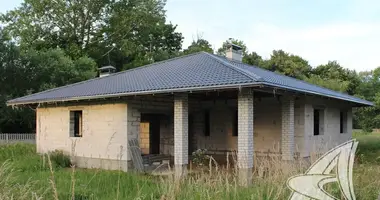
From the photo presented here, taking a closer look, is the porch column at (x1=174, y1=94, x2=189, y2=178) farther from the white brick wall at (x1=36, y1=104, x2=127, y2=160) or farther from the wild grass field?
the wild grass field

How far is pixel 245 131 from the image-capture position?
10.3 meters

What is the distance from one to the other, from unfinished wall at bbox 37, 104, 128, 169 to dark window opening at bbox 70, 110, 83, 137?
148mm

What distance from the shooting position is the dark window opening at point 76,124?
48.6 feet

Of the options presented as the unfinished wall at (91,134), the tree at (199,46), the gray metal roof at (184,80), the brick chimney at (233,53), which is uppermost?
the tree at (199,46)

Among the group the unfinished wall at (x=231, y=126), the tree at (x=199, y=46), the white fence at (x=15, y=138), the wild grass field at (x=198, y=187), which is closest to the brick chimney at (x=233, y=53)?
the unfinished wall at (x=231, y=126)

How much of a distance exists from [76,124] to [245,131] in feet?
27.4

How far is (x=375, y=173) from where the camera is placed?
6.02 m

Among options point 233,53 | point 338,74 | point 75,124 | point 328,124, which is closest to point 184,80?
point 75,124

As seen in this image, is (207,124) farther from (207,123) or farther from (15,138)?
(15,138)

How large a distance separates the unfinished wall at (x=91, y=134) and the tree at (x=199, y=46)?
2350 centimetres

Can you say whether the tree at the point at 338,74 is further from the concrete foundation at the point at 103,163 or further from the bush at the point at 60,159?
the bush at the point at 60,159

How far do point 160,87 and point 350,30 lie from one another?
764 centimetres

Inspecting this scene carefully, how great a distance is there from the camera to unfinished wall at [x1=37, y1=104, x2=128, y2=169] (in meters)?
12.9

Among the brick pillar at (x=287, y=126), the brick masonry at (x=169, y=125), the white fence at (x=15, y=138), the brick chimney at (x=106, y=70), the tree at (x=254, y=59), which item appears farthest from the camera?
the tree at (x=254, y=59)
